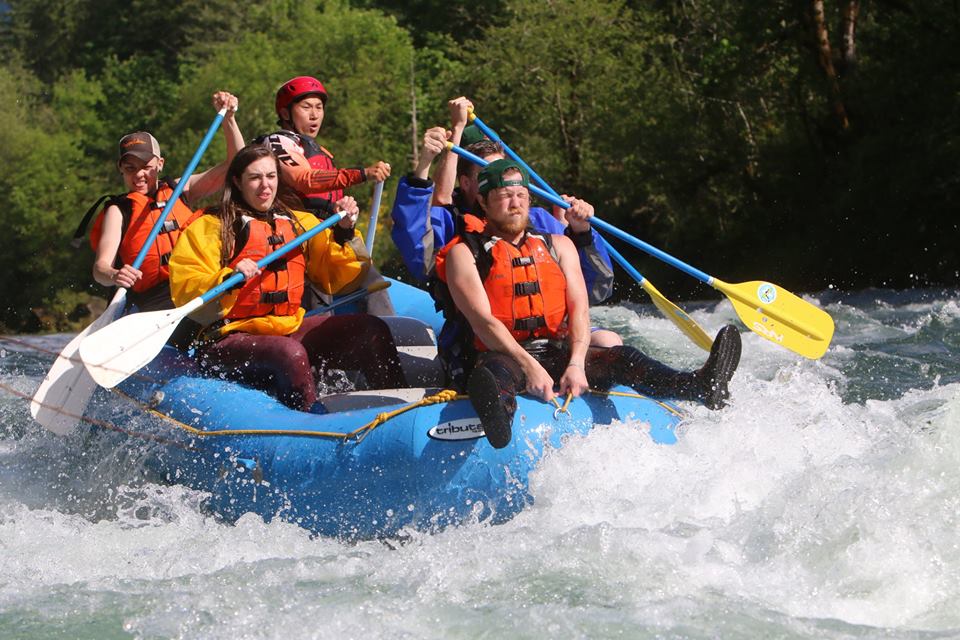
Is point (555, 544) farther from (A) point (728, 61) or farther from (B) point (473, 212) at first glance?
(A) point (728, 61)

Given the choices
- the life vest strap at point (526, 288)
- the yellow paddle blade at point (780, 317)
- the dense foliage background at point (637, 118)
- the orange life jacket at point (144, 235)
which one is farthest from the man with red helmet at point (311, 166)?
the dense foliage background at point (637, 118)

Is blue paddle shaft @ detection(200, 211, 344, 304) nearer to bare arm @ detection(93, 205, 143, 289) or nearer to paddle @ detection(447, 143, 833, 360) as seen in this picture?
bare arm @ detection(93, 205, 143, 289)

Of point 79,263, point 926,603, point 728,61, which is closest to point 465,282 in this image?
point 926,603

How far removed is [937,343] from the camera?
7.90 m

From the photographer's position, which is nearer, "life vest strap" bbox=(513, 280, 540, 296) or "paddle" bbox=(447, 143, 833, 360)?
"life vest strap" bbox=(513, 280, 540, 296)

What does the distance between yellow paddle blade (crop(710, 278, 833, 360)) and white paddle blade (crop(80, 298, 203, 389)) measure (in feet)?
7.17

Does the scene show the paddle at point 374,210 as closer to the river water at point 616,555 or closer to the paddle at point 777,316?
the paddle at point 777,316

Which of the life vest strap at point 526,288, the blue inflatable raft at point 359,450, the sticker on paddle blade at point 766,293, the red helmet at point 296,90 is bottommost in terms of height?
the blue inflatable raft at point 359,450

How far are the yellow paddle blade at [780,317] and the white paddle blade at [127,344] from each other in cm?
218

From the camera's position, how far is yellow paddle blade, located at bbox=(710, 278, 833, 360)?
507 centimetres

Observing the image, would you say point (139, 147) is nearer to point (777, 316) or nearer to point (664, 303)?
point (664, 303)

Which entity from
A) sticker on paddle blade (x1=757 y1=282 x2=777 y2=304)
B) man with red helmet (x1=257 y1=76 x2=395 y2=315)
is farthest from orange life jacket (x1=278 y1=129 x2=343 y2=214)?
sticker on paddle blade (x1=757 y1=282 x2=777 y2=304)

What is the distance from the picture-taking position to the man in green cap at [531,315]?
13.4 feet

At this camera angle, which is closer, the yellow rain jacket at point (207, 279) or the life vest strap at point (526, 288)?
the life vest strap at point (526, 288)
